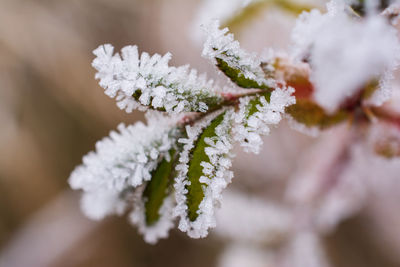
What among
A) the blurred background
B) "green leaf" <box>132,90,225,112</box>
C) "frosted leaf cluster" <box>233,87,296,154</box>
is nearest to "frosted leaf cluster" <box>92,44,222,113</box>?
"green leaf" <box>132,90,225,112</box>

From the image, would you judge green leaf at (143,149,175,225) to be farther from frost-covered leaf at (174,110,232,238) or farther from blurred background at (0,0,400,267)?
blurred background at (0,0,400,267)

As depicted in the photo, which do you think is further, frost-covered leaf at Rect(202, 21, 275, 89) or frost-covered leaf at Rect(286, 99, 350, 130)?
frost-covered leaf at Rect(286, 99, 350, 130)

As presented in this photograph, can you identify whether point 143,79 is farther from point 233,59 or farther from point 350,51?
point 350,51

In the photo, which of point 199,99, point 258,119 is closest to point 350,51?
point 258,119

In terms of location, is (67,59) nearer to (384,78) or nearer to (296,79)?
(296,79)

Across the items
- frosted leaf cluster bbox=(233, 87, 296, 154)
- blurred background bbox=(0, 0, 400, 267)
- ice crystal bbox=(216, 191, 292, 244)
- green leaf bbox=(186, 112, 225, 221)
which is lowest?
green leaf bbox=(186, 112, 225, 221)

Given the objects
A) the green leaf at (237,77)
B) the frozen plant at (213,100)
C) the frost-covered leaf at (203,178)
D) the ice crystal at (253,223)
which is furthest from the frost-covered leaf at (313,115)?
the ice crystal at (253,223)

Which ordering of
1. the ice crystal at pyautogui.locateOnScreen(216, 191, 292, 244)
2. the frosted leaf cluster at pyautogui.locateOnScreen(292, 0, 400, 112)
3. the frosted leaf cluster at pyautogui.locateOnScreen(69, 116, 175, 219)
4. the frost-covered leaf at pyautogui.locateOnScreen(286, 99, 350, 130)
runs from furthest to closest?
the ice crystal at pyautogui.locateOnScreen(216, 191, 292, 244) < the frost-covered leaf at pyautogui.locateOnScreen(286, 99, 350, 130) < the frosted leaf cluster at pyautogui.locateOnScreen(69, 116, 175, 219) < the frosted leaf cluster at pyautogui.locateOnScreen(292, 0, 400, 112)
